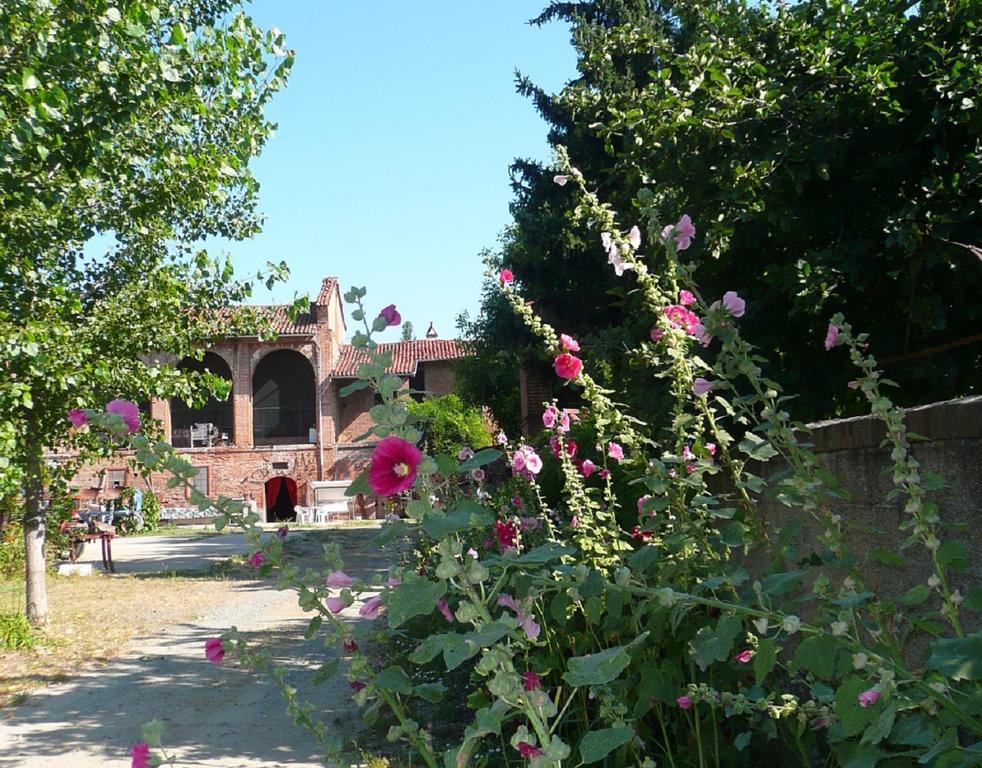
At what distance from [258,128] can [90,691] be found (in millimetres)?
5136

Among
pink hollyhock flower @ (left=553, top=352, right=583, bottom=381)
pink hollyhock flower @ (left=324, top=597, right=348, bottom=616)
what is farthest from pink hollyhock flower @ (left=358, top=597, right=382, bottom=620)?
pink hollyhock flower @ (left=553, top=352, right=583, bottom=381)

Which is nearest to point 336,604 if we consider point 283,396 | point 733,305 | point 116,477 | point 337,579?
point 337,579

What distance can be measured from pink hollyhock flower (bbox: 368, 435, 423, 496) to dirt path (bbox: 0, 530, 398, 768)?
11.7ft

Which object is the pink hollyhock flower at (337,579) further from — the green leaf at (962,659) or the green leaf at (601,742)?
the green leaf at (962,659)

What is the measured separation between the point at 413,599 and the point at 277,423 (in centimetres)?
4148

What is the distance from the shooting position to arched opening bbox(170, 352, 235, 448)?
39594mm

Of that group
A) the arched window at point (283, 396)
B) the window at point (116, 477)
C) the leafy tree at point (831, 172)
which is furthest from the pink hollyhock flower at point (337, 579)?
the arched window at point (283, 396)

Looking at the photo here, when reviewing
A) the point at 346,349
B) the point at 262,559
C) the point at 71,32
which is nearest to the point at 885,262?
the point at 262,559

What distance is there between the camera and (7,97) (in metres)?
5.84

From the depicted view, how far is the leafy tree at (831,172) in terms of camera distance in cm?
425

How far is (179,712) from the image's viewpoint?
5.91 metres

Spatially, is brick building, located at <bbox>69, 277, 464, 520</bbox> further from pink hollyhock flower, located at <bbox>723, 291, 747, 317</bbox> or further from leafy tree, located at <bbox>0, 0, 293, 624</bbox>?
pink hollyhock flower, located at <bbox>723, 291, 747, 317</bbox>

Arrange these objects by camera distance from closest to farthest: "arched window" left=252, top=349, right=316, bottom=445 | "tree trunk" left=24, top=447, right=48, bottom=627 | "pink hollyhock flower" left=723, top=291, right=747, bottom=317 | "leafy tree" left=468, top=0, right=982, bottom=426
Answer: "pink hollyhock flower" left=723, top=291, right=747, bottom=317 < "leafy tree" left=468, top=0, right=982, bottom=426 < "tree trunk" left=24, top=447, right=48, bottom=627 < "arched window" left=252, top=349, right=316, bottom=445

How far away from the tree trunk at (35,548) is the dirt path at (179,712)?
1.48m
